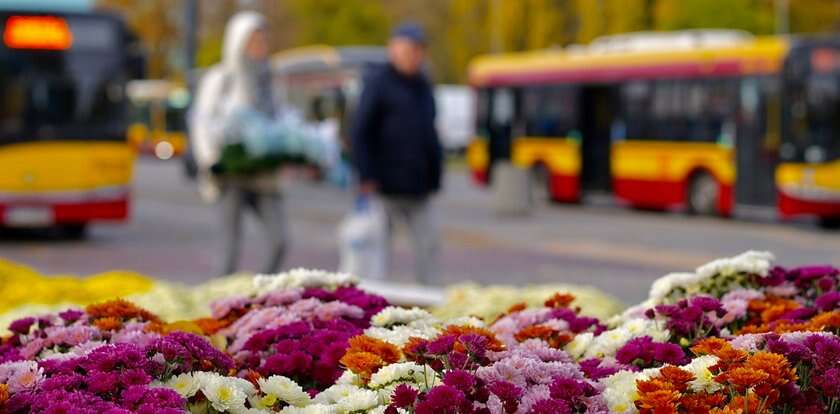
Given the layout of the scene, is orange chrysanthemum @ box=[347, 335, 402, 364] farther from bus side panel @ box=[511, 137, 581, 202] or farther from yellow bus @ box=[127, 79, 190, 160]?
yellow bus @ box=[127, 79, 190, 160]

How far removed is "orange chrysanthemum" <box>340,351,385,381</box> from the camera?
437cm

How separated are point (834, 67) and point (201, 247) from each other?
9.25 metres

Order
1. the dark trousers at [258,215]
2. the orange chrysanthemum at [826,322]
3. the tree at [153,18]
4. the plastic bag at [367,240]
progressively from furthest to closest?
the tree at [153,18], the dark trousers at [258,215], the plastic bag at [367,240], the orange chrysanthemum at [826,322]

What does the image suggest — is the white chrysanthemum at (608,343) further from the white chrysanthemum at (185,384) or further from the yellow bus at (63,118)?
the yellow bus at (63,118)

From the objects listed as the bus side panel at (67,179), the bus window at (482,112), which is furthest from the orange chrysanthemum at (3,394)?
the bus window at (482,112)

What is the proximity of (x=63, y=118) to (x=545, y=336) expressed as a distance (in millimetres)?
16322

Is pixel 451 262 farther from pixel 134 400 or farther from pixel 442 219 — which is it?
pixel 134 400

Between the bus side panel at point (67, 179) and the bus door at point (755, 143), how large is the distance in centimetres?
915

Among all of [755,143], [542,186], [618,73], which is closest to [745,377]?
[755,143]

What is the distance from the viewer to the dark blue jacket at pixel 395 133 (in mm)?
11375

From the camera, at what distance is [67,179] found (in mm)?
Answer: 20656

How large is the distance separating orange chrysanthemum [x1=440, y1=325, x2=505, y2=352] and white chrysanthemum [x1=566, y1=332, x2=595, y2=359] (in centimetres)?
51

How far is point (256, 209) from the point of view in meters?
11.9

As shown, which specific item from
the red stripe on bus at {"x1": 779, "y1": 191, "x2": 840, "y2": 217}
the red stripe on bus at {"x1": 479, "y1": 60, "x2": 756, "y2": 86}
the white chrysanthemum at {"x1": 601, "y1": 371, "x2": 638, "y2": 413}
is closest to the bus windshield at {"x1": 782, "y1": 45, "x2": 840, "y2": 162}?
A: the red stripe on bus at {"x1": 779, "y1": 191, "x2": 840, "y2": 217}
